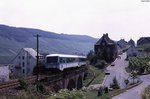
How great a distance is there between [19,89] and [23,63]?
6233cm

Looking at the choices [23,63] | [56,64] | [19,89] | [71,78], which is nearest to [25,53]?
[23,63]

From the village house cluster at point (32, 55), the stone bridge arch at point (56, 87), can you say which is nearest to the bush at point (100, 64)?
the village house cluster at point (32, 55)

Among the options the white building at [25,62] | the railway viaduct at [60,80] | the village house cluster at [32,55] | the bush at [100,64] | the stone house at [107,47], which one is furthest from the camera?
the stone house at [107,47]

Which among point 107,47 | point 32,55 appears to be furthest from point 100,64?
point 32,55

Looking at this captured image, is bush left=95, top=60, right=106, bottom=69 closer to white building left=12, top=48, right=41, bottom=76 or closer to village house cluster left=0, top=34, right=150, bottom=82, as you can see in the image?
village house cluster left=0, top=34, right=150, bottom=82

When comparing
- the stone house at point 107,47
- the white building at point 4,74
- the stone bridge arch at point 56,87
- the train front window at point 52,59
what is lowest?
the stone bridge arch at point 56,87

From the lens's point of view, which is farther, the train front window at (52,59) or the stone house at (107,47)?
the stone house at (107,47)

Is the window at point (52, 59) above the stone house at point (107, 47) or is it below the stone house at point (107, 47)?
below

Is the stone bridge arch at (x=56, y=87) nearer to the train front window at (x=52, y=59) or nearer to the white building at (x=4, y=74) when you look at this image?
the train front window at (x=52, y=59)

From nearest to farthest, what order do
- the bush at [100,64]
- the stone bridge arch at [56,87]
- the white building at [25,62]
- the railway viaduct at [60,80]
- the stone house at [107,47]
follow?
the railway viaduct at [60,80] < the stone bridge arch at [56,87] < the white building at [25,62] < the bush at [100,64] < the stone house at [107,47]

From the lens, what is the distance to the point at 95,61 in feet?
426

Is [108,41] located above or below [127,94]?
above

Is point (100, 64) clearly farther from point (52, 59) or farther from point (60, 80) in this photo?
point (60, 80)

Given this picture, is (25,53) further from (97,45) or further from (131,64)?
(97,45)
